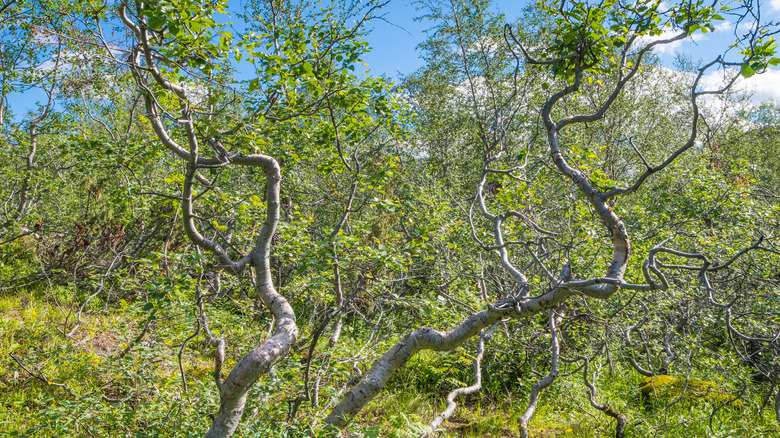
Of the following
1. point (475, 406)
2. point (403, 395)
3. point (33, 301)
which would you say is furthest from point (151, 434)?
point (33, 301)

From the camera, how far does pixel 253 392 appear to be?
3328mm

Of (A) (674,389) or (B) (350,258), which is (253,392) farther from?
(A) (674,389)

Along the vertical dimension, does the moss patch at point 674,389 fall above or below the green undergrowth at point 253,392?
above

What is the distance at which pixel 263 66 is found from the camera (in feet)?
13.1

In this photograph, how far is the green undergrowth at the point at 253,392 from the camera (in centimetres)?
364

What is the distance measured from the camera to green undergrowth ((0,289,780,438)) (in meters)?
3.64

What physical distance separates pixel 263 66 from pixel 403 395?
5.44 meters

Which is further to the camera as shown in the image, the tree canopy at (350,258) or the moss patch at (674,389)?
the moss patch at (674,389)

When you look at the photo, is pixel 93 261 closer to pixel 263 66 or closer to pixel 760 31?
pixel 263 66

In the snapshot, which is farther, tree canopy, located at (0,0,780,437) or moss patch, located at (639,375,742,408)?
moss patch, located at (639,375,742,408)

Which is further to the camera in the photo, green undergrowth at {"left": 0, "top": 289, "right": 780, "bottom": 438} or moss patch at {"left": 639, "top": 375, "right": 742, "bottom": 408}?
moss patch at {"left": 639, "top": 375, "right": 742, "bottom": 408}

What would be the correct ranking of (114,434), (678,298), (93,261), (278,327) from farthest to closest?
(93,261) < (678,298) < (114,434) < (278,327)

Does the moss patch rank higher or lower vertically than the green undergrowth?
higher

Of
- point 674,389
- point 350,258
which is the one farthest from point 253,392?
point 674,389
